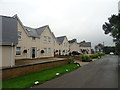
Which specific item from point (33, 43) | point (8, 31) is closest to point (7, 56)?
point (8, 31)

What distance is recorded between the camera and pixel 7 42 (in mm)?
14992

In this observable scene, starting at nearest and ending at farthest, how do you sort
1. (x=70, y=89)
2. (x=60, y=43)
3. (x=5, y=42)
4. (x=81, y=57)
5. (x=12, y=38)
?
(x=70, y=89) < (x=5, y=42) < (x=12, y=38) < (x=81, y=57) < (x=60, y=43)

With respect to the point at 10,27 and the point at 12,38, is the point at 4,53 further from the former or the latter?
the point at 10,27

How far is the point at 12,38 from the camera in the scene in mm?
16250

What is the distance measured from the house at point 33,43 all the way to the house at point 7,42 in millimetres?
7733

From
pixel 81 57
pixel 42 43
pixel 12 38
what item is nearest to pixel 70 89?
pixel 12 38

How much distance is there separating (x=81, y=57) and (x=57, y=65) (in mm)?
10515

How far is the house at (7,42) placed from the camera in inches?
580

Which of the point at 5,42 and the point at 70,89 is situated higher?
the point at 5,42

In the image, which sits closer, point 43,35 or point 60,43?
point 43,35

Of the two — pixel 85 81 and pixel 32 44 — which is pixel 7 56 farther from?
pixel 32 44

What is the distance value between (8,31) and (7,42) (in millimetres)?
2310

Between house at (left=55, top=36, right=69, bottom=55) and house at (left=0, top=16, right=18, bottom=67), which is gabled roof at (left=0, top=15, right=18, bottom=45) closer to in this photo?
house at (left=0, top=16, right=18, bottom=67)

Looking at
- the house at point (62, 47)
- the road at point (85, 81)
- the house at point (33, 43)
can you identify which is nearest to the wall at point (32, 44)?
the house at point (33, 43)
